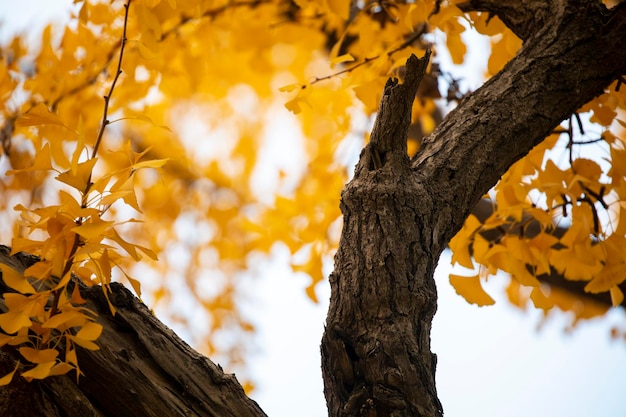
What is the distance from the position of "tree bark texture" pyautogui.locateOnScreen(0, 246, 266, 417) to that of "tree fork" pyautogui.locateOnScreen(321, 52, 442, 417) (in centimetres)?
13

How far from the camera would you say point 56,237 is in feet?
2.03

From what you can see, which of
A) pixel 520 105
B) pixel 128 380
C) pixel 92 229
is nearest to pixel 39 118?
pixel 92 229

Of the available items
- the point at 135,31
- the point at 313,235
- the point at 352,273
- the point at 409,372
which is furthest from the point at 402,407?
the point at 135,31

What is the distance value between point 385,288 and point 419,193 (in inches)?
5.0

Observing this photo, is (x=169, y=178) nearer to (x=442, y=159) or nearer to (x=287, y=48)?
(x=287, y=48)

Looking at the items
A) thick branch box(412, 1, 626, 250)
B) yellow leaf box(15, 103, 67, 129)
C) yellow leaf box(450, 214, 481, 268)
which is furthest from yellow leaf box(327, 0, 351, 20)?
yellow leaf box(15, 103, 67, 129)

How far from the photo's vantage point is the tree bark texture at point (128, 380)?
2.08ft

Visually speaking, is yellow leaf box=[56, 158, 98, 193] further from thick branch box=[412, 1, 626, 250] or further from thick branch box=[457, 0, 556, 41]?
thick branch box=[457, 0, 556, 41]

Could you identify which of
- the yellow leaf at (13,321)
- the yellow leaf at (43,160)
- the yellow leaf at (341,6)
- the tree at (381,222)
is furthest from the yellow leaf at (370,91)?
the yellow leaf at (13,321)

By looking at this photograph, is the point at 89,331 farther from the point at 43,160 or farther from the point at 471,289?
the point at 471,289

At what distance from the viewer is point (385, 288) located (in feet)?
2.48

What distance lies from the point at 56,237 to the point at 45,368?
0.40 feet

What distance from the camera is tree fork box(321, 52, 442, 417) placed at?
0.72 m

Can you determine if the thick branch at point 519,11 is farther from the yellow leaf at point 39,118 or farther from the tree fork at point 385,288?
the yellow leaf at point 39,118
